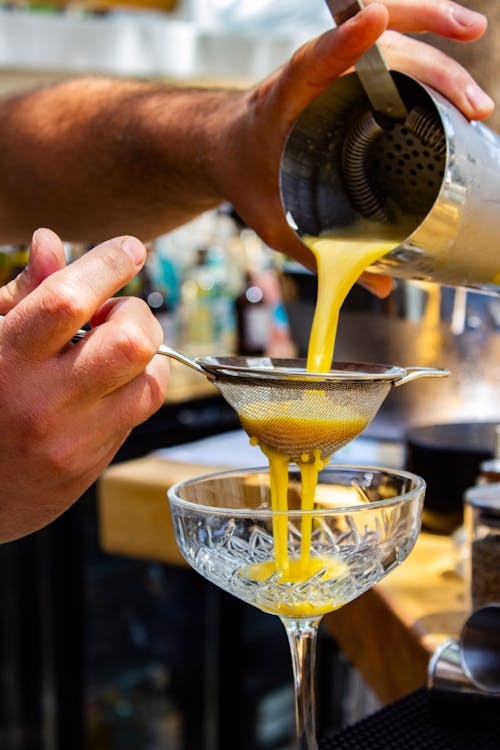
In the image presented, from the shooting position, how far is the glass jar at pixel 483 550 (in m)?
1.03

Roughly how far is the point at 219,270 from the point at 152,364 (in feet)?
8.95

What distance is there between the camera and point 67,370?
0.70 metres

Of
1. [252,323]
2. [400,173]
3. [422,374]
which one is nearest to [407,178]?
[400,173]

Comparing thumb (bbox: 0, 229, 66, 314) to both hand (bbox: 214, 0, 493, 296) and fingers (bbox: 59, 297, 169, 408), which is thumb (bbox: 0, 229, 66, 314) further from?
hand (bbox: 214, 0, 493, 296)

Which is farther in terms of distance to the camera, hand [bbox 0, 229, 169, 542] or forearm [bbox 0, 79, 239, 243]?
forearm [bbox 0, 79, 239, 243]

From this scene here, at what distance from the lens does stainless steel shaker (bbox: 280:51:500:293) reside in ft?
2.80

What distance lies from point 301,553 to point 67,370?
22cm

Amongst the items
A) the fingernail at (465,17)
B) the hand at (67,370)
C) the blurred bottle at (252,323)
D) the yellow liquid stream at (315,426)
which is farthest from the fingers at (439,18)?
the blurred bottle at (252,323)

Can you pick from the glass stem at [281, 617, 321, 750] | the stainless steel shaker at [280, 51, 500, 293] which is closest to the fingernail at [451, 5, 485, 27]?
the stainless steel shaker at [280, 51, 500, 293]

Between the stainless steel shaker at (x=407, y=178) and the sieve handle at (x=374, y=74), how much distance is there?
0.01 meters

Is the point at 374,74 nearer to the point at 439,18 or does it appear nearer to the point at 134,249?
the point at 439,18

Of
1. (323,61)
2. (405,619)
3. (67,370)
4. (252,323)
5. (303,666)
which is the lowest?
(252,323)

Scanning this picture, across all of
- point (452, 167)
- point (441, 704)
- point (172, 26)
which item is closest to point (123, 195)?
point (452, 167)

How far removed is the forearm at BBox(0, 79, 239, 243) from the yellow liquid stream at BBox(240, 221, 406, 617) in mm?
301
